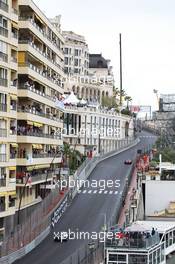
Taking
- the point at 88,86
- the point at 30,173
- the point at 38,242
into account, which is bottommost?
the point at 38,242

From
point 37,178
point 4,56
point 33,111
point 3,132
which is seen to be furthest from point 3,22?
point 37,178

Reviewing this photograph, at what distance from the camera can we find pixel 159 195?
85.4 metres

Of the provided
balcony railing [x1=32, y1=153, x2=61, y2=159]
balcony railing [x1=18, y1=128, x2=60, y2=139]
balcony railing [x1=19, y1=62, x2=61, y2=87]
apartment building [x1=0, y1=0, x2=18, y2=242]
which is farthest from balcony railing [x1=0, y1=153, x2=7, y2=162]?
balcony railing [x1=19, y1=62, x2=61, y2=87]

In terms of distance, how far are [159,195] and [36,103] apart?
2216 cm

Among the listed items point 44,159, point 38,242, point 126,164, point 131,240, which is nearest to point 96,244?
point 131,240

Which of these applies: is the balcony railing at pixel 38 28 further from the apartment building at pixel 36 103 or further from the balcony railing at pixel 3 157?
the balcony railing at pixel 3 157

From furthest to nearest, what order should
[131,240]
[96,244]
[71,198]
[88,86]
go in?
[88,86] → [71,198] → [96,244] → [131,240]

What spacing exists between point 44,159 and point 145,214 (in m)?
16.8

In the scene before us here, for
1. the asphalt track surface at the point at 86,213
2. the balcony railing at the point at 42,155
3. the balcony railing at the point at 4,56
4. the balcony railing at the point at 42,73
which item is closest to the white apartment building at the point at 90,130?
the asphalt track surface at the point at 86,213

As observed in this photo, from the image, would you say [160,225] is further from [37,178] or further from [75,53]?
[75,53]

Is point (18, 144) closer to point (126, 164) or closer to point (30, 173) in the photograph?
point (30, 173)

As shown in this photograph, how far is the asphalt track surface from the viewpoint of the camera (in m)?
56.5

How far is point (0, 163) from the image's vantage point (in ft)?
188

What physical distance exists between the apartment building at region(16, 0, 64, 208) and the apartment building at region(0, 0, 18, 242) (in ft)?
12.1
